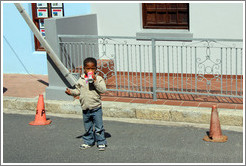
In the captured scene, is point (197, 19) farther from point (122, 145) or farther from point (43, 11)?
point (122, 145)

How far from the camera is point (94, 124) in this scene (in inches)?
270

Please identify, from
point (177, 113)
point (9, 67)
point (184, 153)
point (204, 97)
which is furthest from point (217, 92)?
point (9, 67)

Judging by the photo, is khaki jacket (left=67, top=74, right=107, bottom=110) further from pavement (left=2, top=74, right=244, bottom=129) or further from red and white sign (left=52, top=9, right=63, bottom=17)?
red and white sign (left=52, top=9, right=63, bottom=17)

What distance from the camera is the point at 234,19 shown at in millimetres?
10102

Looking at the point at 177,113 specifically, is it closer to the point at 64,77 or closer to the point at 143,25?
the point at 64,77

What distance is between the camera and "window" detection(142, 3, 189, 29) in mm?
10773

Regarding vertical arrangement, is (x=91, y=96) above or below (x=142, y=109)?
above

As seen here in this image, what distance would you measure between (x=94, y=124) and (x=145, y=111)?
1.70 metres

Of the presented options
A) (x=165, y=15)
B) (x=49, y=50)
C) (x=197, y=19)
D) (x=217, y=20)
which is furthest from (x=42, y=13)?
(x=217, y=20)

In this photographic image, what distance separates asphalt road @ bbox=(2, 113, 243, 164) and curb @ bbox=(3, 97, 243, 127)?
30 cm

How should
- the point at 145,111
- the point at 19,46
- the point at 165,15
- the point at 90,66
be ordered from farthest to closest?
the point at 19,46 → the point at 165,15 → the point at 145,111 → the point at 90,66

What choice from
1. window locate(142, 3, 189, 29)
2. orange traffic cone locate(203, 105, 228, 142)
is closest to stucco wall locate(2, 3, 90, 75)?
window locate(142, 3, 189, 29)

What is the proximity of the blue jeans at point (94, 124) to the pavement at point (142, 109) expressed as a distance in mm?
1605

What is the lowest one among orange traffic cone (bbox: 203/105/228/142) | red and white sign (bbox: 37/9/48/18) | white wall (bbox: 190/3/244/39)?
orange traffic cone (bbox: 203/105/228/142)
